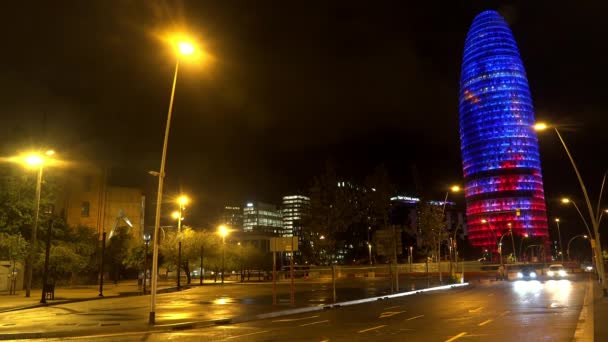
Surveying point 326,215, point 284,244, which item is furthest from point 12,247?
point 326,215

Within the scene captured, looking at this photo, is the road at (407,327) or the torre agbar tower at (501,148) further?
the torre agbar tower at (501,148)

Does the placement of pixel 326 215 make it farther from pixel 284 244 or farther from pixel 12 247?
pixel 284 244

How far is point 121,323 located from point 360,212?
76332 millimetres

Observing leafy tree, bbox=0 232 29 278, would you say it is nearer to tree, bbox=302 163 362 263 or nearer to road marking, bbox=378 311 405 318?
road marking, bbox=378 311 405 318

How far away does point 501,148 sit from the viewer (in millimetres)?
189125

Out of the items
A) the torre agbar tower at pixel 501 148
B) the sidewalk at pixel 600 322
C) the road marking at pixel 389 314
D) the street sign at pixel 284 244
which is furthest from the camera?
the torre agbar tower at pixel 501 148

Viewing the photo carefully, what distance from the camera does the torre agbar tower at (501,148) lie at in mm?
181500

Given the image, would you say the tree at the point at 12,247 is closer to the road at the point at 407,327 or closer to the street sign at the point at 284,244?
the street sign at the point at 284,244

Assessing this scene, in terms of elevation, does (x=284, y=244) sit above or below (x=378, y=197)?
below

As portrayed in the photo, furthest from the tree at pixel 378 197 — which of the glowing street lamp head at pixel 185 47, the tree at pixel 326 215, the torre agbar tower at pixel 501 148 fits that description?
the torre agbar tower at pixel 501 148

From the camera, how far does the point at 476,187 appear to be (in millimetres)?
Answer: 193625

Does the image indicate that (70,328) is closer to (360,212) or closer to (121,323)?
(121,323)

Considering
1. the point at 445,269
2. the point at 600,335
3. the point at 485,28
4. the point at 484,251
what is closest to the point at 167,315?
the point at 600,335

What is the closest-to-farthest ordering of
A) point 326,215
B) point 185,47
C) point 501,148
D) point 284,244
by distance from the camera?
point 185,47 < point 284,244 < point 326,215 < point 501,148
